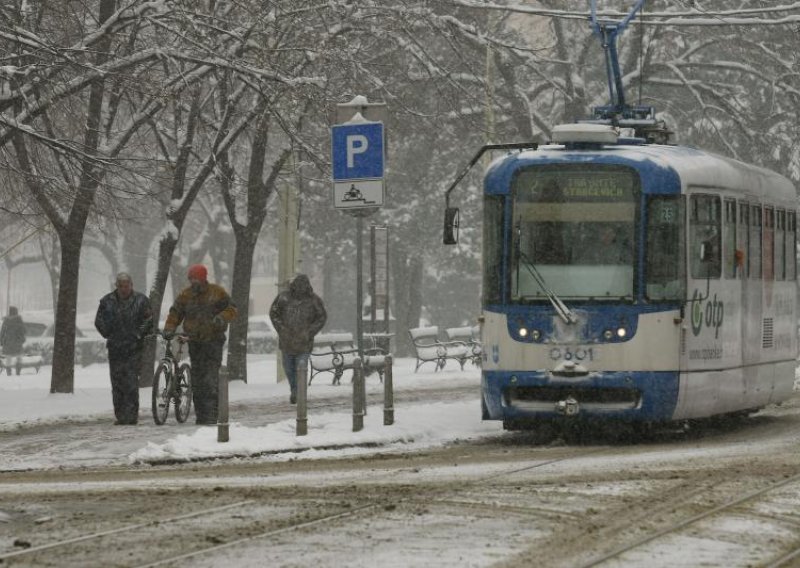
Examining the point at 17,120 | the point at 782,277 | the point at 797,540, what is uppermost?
the point at 17,120

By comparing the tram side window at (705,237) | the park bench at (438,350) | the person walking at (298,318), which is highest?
the tram side window at (705,237)

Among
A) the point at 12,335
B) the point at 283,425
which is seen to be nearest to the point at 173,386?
the point at 283,425

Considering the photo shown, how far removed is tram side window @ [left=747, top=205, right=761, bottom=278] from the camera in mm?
20312

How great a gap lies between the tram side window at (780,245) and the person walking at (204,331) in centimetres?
610

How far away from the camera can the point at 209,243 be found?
60.8m

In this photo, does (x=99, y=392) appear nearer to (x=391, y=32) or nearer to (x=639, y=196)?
(x=391, y=32)

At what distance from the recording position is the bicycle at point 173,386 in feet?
67.8

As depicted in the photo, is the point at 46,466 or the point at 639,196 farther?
the point at 639,196

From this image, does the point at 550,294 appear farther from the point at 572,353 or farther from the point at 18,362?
the point at 18,362

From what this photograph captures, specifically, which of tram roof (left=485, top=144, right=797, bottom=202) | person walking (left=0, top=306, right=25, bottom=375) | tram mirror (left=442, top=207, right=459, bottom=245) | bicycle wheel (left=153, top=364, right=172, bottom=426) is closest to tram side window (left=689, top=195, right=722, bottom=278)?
tram roof (left=485, top=144, right=797, bottom=202)

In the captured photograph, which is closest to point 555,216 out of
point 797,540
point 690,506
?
point 690,506

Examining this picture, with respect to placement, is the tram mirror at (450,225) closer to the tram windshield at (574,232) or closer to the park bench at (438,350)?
the tram windshield at (574,232)

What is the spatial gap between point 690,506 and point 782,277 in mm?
10264

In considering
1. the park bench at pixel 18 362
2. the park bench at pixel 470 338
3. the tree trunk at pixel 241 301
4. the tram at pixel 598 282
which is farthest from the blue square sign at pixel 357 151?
the park bench at pixel 18 362
